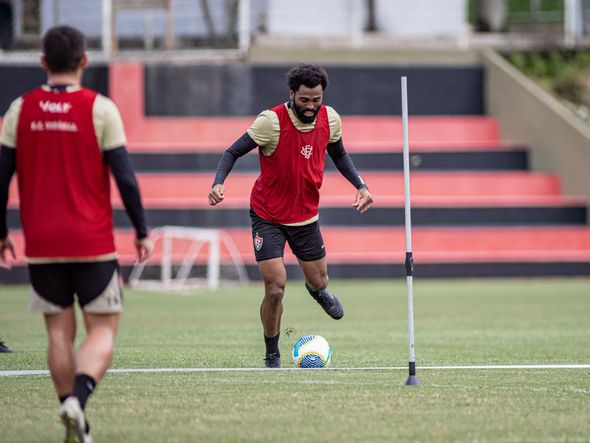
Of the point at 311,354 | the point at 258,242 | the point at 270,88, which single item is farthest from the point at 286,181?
the point at 270,88

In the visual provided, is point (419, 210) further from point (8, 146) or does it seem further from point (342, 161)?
point (8, 146)

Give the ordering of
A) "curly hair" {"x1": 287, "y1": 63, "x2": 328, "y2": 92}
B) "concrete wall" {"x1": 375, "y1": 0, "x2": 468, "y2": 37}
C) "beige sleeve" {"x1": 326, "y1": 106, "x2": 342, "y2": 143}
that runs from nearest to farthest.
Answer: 1. "curly hair" {"x1": 287, "y1": 63, "x2": 328, "y2": 92}
2. "beige sleeve" {"x1": 326, "y1": 106, "x2": 342, "y2": 143}
3. "concrete wall" {"x1": 375, "y1": 0, "x2": 468, "y2": 37}

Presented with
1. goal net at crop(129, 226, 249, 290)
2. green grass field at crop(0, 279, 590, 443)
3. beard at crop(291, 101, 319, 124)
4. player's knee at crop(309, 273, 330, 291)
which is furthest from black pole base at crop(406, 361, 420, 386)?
goal net at crop(129, 226, 249, 290)

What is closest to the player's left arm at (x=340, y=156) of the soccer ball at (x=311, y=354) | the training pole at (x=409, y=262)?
the training pole at (x=409, y=262)

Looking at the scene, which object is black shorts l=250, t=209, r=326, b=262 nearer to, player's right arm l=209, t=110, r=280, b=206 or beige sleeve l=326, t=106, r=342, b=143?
player's right arm l=209, t=110, r=280, b=206

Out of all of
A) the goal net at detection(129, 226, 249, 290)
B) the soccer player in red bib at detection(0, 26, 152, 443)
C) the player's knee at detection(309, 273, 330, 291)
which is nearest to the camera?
the soccer player in red bib at detection(0, 26, 152, 443)

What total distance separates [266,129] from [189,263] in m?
13.9

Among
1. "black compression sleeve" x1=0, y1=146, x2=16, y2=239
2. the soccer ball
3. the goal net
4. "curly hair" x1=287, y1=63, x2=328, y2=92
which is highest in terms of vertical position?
"curly hair" x1=287, y1=63, x2=328, y2=92

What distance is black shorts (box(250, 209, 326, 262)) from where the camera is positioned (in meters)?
10.2

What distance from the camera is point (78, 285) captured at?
664 centimetres

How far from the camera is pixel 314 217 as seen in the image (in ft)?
34.2

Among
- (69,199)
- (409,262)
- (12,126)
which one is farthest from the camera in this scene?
(409,262)

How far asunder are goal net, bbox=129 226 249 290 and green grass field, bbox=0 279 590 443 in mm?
6885

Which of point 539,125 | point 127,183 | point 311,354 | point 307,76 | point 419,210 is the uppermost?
point 307,76
